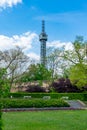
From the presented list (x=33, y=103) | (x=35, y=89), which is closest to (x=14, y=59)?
(x=35, y=89)

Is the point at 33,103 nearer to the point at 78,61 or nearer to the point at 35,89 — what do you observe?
the point at 78,61

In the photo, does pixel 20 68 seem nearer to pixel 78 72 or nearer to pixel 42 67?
pixel 42 67

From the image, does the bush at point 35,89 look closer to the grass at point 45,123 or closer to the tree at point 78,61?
the tree at point 78,61

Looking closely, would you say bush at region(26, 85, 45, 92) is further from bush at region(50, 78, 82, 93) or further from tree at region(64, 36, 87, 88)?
tree at region(64, 36, 87, 88)

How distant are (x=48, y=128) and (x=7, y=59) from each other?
4365cm

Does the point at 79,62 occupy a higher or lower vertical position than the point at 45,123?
higher

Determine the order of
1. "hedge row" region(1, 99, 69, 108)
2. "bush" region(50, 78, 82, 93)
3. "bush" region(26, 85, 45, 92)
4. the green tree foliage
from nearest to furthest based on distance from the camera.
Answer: "hedge row" region(1, 99, 69, 108)
the green tree foliage
"bush" region(50, 78, 82, 93)
"bush" region(26, 85, 45, 92)

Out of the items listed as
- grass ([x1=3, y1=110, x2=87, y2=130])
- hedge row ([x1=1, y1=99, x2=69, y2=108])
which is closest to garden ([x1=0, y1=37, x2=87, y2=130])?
hedge row ([x1=1, y1=99, x2=69, y2=108])

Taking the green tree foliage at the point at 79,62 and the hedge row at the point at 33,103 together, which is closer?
the hedge row at the point at 33,103

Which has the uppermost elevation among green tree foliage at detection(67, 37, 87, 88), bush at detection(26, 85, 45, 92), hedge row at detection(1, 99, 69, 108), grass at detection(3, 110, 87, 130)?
green tree foliage at detection(67, 37, 87, 88)

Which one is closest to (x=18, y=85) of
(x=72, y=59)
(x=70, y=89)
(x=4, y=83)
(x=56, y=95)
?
(x=70, y=89)

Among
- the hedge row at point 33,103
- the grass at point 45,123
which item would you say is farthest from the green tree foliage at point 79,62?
the grass at point 45,123

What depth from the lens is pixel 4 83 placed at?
27.2 feet

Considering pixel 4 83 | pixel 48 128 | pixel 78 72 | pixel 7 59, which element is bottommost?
pixel 48 128
